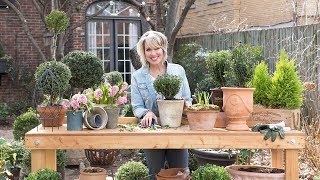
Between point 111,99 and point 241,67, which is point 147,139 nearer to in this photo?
point 111,99

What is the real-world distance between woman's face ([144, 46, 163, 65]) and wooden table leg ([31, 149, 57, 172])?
1053mm

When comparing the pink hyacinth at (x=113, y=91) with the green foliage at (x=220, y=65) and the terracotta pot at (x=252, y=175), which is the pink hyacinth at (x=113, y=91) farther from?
the terracotta pot at (x=252, y=175)

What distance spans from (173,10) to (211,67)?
3577mm

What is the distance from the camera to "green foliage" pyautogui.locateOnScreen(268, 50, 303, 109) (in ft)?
13.1

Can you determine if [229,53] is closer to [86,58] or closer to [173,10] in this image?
[173,10]

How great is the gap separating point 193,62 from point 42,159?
9316 millimetres

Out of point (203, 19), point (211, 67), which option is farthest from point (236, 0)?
point (211, 67)

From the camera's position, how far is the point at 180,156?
434 centimetres

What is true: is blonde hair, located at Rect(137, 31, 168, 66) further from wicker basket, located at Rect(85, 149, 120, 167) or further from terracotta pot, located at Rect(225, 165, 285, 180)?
wicker basket, located at Rect(85, 149, 120, 167)

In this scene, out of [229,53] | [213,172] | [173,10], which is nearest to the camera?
[213,172]

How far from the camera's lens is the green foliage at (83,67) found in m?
9.05

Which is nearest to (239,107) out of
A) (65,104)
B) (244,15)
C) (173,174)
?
(173,174)

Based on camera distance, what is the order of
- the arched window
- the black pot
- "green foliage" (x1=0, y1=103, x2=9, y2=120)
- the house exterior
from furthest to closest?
the arched window, the house exterior, "green foliage" (x1=0, y1=103, x2=9, y2=120), the black pot

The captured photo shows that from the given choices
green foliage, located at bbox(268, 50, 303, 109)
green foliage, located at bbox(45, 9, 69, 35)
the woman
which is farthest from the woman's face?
green foliage, located at bbox(45, 9, 69, 35)
